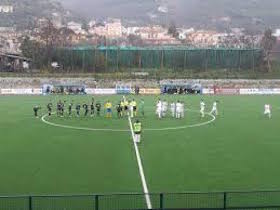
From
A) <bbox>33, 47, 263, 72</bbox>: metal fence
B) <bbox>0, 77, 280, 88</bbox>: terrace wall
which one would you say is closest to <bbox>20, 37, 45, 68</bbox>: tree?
<bbox>33, 47, 263, 72</bbox>: metal fence

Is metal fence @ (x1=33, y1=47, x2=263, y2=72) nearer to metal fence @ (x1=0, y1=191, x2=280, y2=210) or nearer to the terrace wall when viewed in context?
the terrace wall

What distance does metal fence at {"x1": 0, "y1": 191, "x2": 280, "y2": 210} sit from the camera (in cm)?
1927

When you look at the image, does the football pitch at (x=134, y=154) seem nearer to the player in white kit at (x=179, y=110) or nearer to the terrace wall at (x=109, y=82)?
the player in white kit at (x=179, y=110)

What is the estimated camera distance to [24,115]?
4844 cm

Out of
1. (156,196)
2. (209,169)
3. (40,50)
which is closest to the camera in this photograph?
(156,196)

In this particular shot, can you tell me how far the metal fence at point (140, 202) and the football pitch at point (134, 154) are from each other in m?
1.83

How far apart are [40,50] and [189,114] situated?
197 ft

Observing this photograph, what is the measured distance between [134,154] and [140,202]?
31.2 feet

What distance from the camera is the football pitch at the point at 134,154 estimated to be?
23688 mm

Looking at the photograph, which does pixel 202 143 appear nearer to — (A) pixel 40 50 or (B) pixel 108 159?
(B) pixel 108 159

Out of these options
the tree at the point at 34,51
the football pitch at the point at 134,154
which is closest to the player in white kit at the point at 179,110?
the football pitch at the point at 134,154

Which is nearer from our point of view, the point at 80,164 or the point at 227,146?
the point at 80,164

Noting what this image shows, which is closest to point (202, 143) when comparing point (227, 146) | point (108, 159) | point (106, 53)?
point (227, 146)

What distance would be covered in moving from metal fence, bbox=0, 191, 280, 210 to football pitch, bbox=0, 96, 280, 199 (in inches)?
72.1
